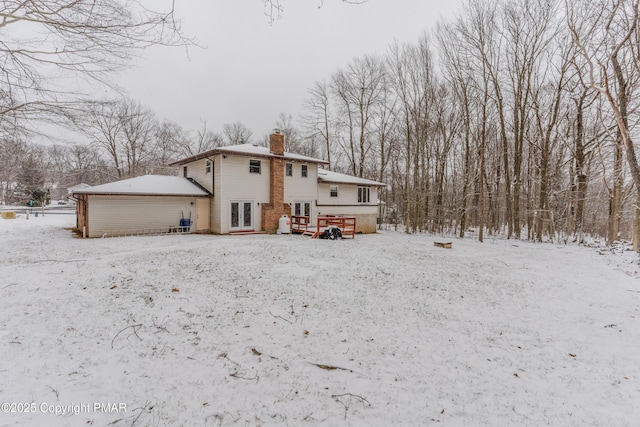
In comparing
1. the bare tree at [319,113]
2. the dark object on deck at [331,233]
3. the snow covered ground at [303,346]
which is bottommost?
Answer: the snow covered ground at [303,346]

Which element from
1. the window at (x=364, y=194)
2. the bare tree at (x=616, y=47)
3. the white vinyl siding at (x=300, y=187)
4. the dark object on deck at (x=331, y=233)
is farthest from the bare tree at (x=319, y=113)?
the bare tree at (x=616, y=47)

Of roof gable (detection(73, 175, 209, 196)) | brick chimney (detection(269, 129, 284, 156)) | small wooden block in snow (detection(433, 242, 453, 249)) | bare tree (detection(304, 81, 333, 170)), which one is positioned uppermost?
bare tree (detection(304, 81, 333, 170))

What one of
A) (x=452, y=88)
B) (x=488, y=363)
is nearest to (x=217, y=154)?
(x=488, y=363)

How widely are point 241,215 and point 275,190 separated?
8.31 feet

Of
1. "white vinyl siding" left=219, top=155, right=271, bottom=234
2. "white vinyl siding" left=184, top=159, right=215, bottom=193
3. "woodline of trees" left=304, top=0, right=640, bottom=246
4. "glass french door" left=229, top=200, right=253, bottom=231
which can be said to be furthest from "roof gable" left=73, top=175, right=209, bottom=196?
"woodline of trees" left=304, top=0, right=640, bottom=246

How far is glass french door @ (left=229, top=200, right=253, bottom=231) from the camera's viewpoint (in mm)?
16141

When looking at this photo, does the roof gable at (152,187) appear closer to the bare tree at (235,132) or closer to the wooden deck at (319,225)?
the wooden deck at (319,225)

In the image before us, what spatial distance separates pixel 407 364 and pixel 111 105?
7.85 meters

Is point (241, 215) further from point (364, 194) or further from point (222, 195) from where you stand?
point (364, 194)

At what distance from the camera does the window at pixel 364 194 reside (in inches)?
871

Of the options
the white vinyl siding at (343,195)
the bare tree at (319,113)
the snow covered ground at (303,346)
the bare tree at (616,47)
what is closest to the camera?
the snow covered ground at (303,346)

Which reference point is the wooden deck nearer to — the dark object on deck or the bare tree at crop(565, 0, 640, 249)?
the dark object on deck

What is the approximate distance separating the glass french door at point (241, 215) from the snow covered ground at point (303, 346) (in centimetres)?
746

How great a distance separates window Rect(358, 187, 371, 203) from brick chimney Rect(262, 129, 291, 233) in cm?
725
